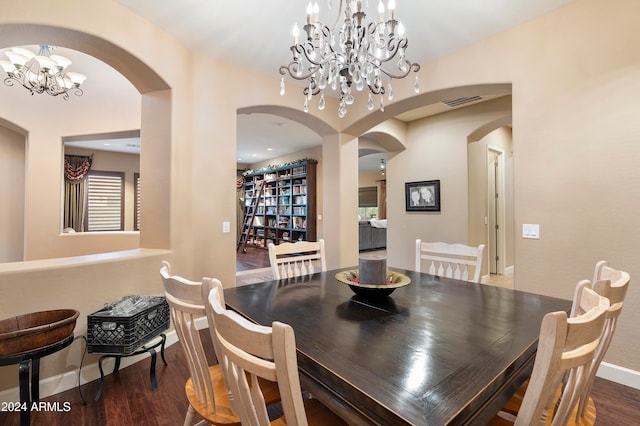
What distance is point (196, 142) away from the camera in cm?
292

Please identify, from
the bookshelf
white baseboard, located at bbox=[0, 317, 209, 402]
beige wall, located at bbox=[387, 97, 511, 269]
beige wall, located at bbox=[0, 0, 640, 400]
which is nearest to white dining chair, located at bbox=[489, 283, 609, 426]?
beige wall, located at bbox=[0, 0, 640, 400]

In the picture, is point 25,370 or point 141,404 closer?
point 25,370

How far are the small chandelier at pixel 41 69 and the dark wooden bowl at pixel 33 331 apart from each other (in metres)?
2.55

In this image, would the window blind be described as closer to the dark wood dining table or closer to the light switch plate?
the dark wood dining table

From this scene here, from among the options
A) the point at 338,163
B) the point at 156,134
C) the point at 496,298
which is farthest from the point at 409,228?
the point at 156,134

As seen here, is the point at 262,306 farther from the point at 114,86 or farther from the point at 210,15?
the point at 114,86

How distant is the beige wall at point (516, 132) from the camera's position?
2.03 meters

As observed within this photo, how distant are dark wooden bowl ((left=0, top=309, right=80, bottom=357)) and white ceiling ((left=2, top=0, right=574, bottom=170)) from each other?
2325 mm

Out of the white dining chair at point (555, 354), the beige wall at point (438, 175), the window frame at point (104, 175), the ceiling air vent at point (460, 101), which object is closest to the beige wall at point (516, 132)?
the ceiling air vent at point (460, 101)

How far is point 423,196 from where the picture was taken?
477 cm

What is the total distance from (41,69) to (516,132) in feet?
15.5

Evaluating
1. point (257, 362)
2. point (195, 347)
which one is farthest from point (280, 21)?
point (257, 362)

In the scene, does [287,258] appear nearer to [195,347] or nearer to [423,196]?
[195,347]

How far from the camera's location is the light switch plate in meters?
2.41
